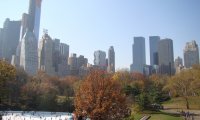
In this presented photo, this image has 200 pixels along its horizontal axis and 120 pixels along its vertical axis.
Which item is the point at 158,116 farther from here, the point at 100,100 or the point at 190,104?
the point at 100,100

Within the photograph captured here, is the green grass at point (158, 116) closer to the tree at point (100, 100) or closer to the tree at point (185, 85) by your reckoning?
the tree at point (185, 85)

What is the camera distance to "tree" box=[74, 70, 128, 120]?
26.7 m

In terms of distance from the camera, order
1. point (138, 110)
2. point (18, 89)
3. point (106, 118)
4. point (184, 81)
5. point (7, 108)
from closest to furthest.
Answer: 1. point (106, 118)
2. point (138, 110)
3. point (184, 81)
4. point (7, 108)
5. point (18, 89)

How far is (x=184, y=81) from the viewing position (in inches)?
3206

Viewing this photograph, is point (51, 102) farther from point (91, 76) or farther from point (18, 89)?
point (91, 76)

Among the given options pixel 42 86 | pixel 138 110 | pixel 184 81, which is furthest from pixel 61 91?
pixel 138 110

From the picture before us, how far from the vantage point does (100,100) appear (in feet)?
88.3

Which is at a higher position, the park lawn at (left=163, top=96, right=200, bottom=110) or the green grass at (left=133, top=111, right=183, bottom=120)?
the park lawn at (left=163, top=96, right=200, bottom=110)

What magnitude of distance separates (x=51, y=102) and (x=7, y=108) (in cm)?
1299

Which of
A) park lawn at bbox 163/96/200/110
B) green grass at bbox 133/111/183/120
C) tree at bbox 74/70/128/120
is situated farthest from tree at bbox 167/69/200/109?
tree at bbox 74/70/128/120

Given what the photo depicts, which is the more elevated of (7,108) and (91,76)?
(91,76)

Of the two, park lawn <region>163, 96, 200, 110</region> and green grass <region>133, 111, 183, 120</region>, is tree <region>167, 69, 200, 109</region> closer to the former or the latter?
park lawn <region>163, 96, 200, 110</region>

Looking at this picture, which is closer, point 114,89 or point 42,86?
point 114,89

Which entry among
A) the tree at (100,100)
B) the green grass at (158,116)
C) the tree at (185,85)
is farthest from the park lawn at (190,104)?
the tree at (100,100)
